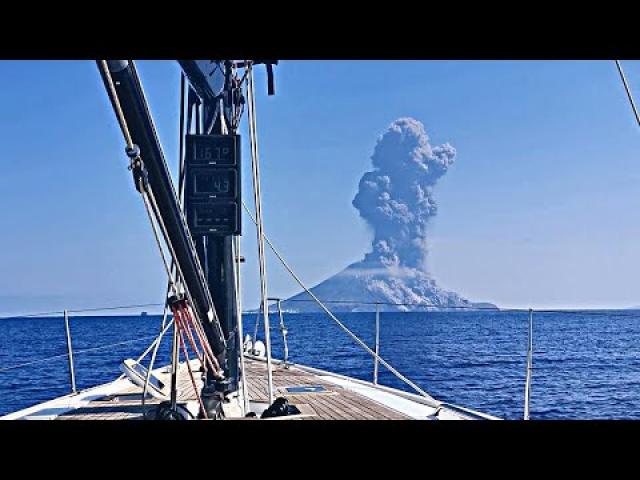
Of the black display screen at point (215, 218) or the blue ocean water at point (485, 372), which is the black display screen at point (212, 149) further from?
the blue ocean water at point (485, 372)

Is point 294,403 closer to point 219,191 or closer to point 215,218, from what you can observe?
point 215,218

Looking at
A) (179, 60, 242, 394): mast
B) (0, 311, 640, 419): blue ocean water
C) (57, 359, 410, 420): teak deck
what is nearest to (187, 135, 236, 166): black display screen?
(179, 60, 242, 394): mast

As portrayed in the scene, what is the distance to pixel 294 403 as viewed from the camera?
15.9ft

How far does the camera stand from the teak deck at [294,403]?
4363mm

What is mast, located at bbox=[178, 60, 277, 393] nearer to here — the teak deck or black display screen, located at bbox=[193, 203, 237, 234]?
black display screen, located at bbox=[193, 203, 237, 234]

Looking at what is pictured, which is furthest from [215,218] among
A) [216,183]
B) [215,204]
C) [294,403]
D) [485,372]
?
[485,372]

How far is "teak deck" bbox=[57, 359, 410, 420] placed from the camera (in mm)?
4363

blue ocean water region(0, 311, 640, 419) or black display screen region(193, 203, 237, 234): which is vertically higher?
black display screen region(193, 203, 237, 234)

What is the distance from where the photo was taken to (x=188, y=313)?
338 centimetres

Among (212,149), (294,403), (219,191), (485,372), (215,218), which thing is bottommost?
(485,372)

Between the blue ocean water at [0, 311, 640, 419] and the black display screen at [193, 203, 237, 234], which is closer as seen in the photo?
the black display screen at [193, 203, 237, 234]
